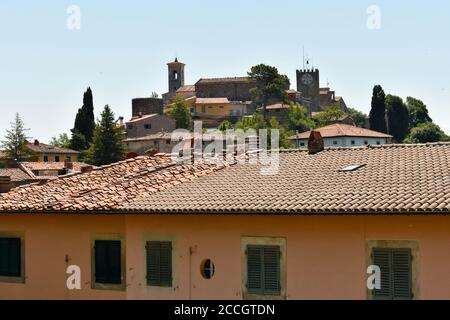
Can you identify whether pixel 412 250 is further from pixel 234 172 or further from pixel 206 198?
pixel 234 172

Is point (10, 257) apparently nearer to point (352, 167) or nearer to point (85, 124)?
point (352, 167)

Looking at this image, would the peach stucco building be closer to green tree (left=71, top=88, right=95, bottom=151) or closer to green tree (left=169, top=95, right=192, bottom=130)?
green tree (left=71, top=88, right=95, bottom=151)

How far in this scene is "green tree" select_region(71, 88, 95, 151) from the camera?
106000 mm

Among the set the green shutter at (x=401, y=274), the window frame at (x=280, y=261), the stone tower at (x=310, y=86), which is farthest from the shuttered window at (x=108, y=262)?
the stone tower at (x=310, y=86)

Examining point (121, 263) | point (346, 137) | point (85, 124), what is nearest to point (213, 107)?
point (85, 124)

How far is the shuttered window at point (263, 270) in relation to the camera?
1833 centimetres

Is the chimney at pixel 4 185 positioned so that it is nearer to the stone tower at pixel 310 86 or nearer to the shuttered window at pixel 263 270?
the shuttered window at pixel 263 270

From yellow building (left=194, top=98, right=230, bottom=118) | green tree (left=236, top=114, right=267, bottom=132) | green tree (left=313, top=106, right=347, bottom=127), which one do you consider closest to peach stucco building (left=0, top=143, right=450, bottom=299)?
green tree (left=236, top=114, right=267, bottom=132)

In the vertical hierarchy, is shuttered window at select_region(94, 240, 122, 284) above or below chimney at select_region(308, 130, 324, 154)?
below

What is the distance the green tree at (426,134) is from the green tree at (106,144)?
5128cm

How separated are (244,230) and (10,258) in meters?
6.87

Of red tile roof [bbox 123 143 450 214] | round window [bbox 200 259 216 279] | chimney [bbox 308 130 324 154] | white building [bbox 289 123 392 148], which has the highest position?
white building [bbox 289 123 392 148]

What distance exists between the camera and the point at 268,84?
139250 mm

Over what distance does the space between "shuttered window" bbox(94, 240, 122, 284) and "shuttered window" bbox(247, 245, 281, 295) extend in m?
3.53
